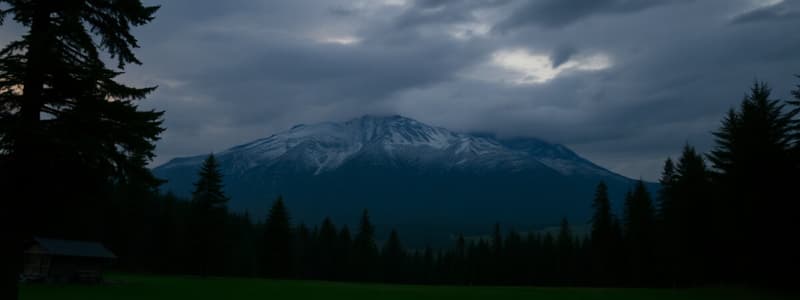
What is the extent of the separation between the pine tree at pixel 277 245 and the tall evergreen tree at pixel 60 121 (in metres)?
68.7

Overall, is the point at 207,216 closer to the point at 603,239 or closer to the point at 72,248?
the point at 72,248

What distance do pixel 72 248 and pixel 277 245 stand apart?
31947mm

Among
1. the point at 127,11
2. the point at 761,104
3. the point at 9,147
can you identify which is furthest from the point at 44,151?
the point at 761,104

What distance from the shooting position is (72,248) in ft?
181

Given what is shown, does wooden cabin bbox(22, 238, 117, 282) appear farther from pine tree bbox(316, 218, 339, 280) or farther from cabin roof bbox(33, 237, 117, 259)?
pine tree bbox(316, 218, 339, 280)

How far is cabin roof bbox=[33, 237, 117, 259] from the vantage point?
52.4 m

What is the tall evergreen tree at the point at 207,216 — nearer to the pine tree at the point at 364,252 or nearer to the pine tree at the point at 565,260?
the pine tree at the point at 364,252

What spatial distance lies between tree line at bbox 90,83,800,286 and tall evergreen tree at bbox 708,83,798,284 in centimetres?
7

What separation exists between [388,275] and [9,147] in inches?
3918

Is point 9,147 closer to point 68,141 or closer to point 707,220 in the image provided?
point 68,141

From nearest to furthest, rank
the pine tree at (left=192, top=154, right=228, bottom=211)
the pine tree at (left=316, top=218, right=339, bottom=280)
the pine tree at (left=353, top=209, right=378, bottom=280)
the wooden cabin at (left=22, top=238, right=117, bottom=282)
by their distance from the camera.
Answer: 1. the wooden cabin at (left=22, top=238, right=117, bottom=282)
2. the pine tree at (left=192, top=154, right=228, bottom=211)
3. the pine tree at (left=353, top=209, right=378, bottom=280)
4. the pine tree at (left=316, top=218, right=339, bottom=280)

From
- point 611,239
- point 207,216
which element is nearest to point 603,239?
point 611,239

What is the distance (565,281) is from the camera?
9294 centimetres

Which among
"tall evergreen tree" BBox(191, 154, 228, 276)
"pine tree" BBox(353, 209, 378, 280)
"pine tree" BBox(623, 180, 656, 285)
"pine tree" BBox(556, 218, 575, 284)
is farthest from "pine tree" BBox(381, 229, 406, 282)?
"pine tree" BBox(623, 180, 656, 285)
